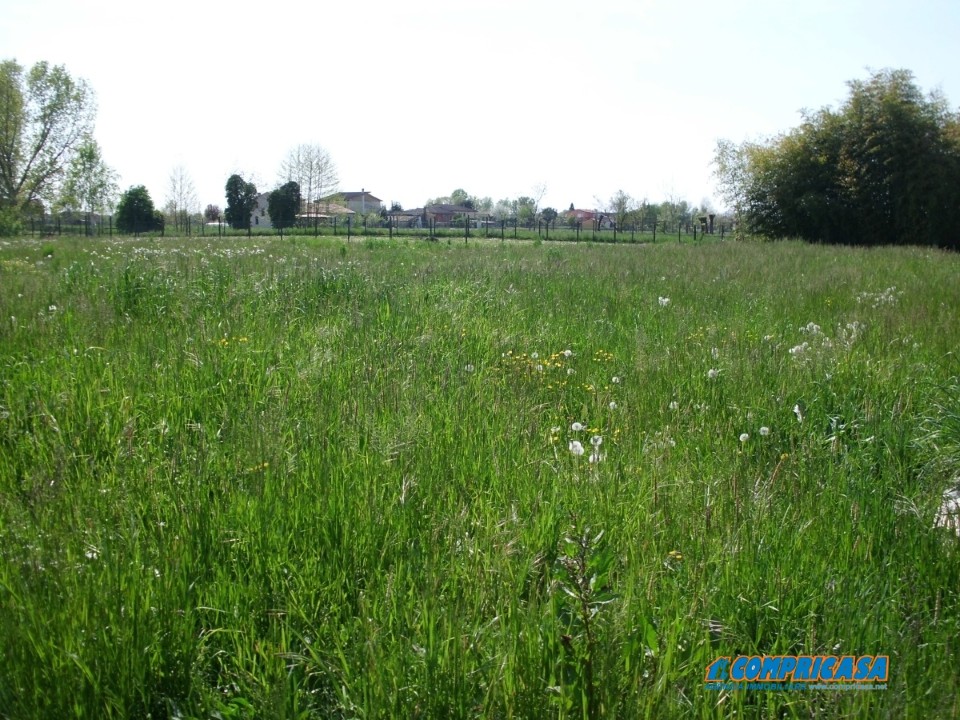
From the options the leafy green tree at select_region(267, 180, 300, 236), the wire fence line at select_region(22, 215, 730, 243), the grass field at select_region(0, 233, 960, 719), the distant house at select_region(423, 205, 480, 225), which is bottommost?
the grass field at select_region(0, 233, 960, 719)

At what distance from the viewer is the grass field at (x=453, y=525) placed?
184 centimetres

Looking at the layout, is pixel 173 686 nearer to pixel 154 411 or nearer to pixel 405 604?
pixel 405 604

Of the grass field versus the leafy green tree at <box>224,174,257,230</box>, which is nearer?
the grass field

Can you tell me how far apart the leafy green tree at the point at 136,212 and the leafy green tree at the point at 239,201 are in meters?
8.18

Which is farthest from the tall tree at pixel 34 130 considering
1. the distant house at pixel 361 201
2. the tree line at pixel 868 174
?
the distant house at pixel 361 201

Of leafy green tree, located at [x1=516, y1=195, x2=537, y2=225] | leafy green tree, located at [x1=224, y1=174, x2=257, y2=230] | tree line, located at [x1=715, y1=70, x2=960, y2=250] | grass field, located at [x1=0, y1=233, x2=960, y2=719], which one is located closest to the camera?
grass field, located at [x1=0, y1=233, x2=960, y2=719]

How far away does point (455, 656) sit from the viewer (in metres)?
1.83

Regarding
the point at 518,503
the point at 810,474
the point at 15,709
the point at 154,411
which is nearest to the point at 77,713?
the point at 15,709

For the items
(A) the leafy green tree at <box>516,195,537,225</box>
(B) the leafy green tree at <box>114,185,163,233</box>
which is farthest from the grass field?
(A) the leafy green tree at <box>516,195,537,225</box>

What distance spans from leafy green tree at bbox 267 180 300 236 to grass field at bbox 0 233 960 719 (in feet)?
192

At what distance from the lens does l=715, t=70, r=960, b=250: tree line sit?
28953 millimetres

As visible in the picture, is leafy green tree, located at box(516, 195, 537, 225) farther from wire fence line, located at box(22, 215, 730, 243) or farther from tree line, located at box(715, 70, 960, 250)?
tree line, located at box(715, 70, 960, 250)

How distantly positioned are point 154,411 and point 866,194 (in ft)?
110

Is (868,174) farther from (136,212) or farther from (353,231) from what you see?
(136,212)
